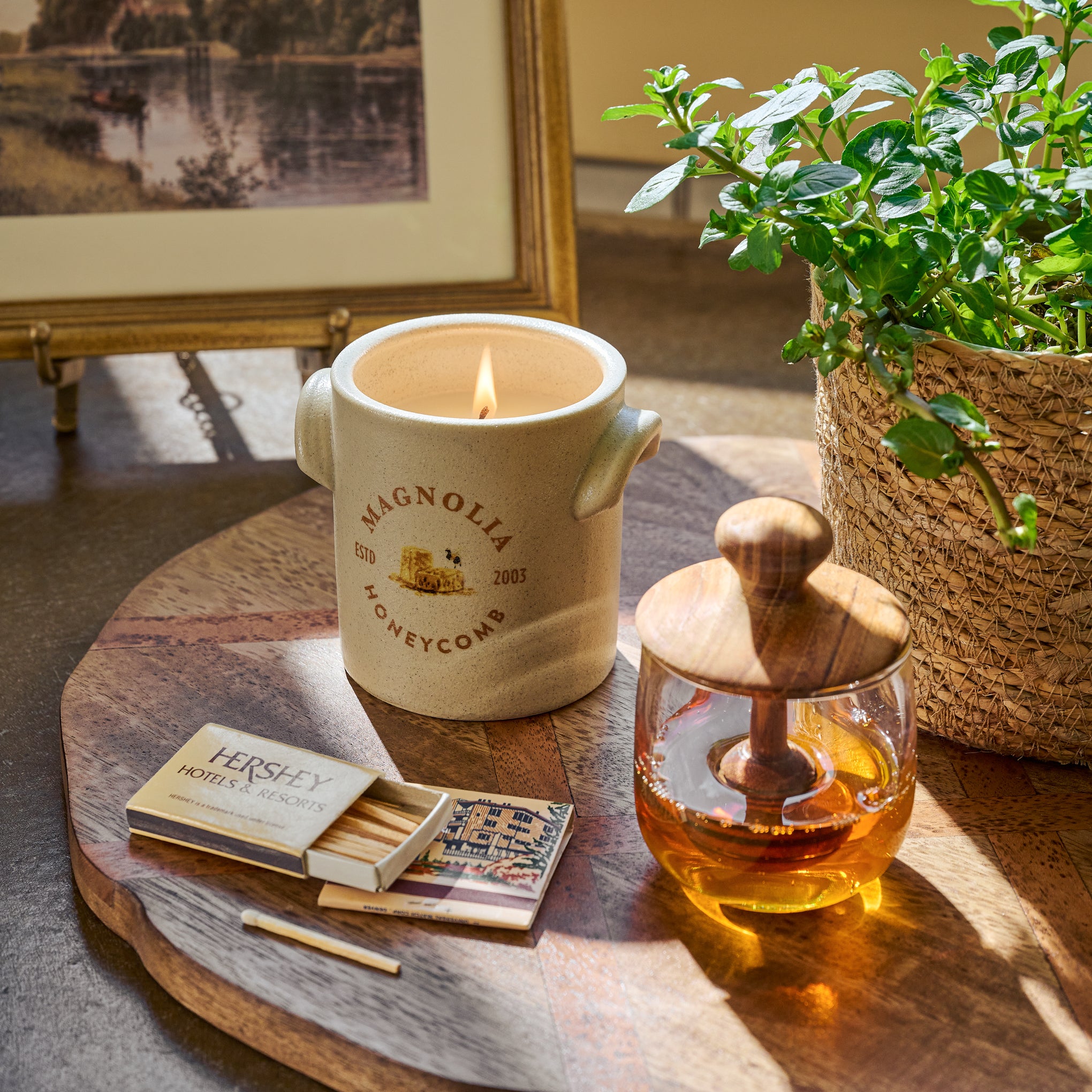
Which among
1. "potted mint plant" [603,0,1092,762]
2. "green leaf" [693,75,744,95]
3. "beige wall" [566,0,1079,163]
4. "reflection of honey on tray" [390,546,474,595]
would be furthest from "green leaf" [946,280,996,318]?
"beige wall" [566,0,1079,163]

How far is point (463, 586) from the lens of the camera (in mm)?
495

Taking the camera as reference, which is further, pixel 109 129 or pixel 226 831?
pixel 109 129

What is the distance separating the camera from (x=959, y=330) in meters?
0.46

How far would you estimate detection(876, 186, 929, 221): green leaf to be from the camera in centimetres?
42

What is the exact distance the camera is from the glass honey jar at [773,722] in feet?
1.26

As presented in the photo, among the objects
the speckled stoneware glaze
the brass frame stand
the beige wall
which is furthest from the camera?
the beige wall

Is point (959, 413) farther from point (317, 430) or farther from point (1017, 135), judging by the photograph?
point (317, 430)

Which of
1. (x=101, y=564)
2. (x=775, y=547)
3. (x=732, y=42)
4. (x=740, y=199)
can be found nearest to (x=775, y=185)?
(x=740, y=199)

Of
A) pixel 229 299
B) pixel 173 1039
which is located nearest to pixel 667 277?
pixel 229 299

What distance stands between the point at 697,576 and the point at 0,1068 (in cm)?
27

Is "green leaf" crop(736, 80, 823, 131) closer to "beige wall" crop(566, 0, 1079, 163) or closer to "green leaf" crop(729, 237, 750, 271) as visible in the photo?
"green leaf" crop(729, 237, 750, 271)

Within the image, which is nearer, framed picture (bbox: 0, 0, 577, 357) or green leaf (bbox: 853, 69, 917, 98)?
green leaf (bbox: 853, 69, 917, 98)

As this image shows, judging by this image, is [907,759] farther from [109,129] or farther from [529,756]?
[109,129]

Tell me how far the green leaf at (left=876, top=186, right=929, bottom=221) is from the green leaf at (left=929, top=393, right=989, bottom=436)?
64 mm
